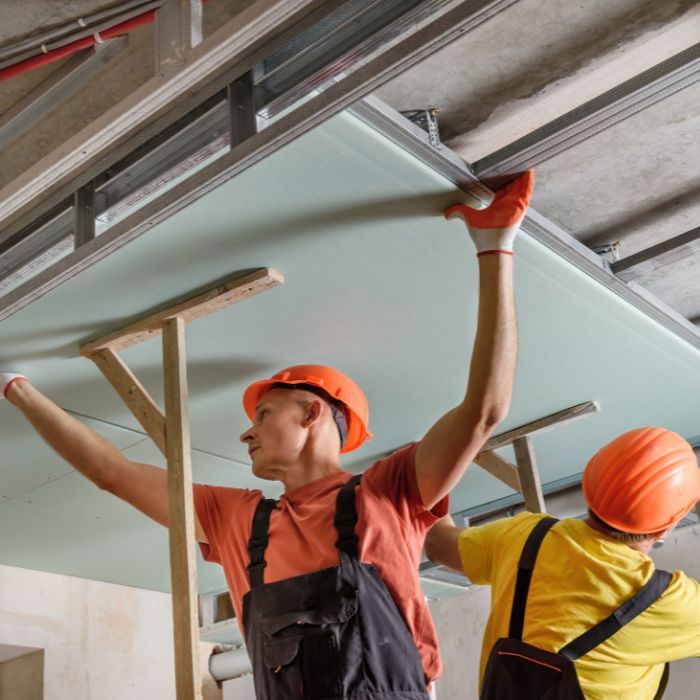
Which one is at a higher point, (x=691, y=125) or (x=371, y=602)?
(x=691, y=125)

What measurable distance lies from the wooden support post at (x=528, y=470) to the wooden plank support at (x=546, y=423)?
5 cm

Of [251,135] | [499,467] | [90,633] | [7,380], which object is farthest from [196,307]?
[90,633]

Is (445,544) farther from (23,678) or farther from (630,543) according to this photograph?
(23,678)

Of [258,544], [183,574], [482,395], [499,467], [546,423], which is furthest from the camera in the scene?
[499,467]

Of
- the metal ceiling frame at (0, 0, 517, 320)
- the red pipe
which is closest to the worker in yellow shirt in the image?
the metal ceiling frame at (0, 0, 517, 320)

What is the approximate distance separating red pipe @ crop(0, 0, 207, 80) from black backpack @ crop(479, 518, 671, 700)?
1897 mm

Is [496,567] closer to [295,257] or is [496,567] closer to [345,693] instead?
[345,693]

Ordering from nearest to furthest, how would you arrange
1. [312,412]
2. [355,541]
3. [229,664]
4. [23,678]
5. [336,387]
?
[355,541]
[312,412]
[336,387]
[23,678]
[229,664]

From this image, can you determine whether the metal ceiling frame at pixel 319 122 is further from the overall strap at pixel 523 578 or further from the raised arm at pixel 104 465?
the overall strap at pixel 523 578

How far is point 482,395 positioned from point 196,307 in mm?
1500

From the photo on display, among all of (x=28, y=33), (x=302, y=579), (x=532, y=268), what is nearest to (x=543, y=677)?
Result: (x=302, y=579)

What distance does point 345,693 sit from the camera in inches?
99.7

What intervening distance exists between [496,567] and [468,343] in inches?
55.5

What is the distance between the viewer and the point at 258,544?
276 cm
